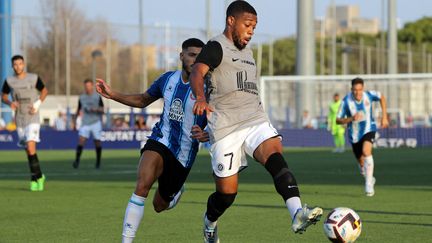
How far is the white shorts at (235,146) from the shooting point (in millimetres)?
9648

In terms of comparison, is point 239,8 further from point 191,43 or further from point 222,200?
point 222,200

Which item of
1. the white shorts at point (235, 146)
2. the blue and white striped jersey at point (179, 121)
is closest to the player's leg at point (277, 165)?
the white shorts at point (235, 146)

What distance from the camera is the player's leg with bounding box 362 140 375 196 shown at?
57.9ft

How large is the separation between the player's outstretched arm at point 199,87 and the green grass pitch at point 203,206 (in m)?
2.64

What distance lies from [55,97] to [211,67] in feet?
180

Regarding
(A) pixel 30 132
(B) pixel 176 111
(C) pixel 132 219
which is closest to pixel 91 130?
(A) pixel 30 132

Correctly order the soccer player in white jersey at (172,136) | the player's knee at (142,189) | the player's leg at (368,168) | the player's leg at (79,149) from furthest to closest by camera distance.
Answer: the player's leg at (79,149), the player's leg at (368,168), the soccer player in white jersey at (172,136), the player's knee at (142,189)

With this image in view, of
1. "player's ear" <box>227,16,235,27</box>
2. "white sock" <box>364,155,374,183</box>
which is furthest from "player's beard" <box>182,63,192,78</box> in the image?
"white sock" <box>364,155,374,183</box>

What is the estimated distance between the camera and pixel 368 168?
18.1 m

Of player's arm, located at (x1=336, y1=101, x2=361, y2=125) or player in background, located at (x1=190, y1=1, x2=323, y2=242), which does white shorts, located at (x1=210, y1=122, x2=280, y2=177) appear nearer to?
player in background, located at (x1=190, y1=1, x2=323, y2=242)

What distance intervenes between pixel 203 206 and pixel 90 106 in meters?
13.1

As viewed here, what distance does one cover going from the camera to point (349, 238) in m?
9.26

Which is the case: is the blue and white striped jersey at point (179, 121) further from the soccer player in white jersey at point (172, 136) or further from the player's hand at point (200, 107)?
the player's hand at point (200, 107)

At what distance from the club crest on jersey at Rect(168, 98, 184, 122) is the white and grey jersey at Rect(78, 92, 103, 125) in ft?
59.1
